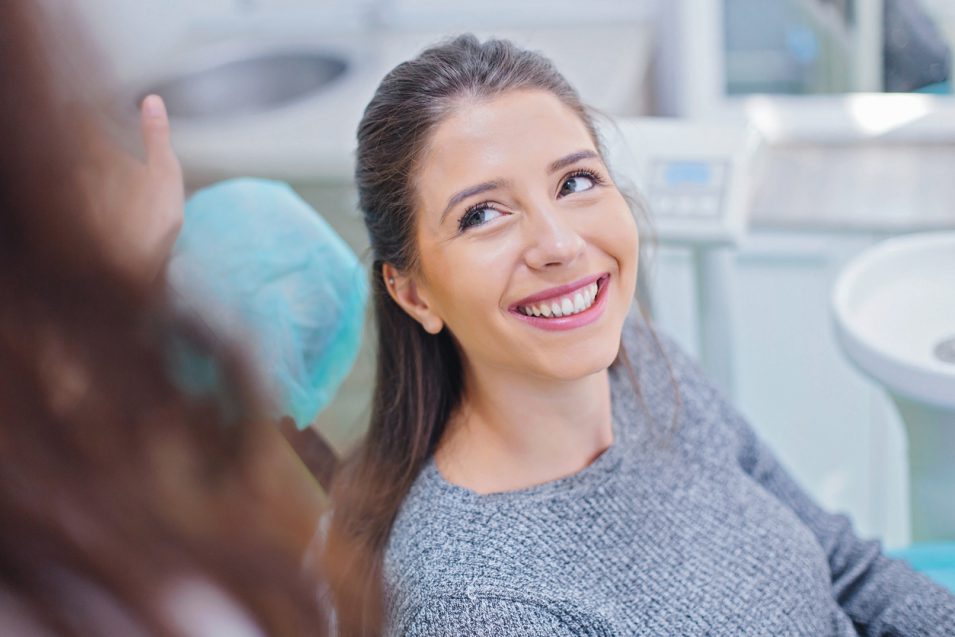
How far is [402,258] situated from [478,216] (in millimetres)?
95

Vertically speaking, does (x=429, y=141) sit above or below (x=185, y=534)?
below

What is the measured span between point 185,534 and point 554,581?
755 mm

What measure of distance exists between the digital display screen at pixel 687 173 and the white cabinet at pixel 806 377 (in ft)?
1.03

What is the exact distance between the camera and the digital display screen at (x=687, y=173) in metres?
1.68

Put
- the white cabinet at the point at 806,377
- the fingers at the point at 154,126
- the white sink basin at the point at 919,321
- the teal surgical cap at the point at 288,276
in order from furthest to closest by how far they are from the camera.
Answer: the white cabinet at the point at 806,377 < the white sink basin at the point at 919,321 < the teal surgical cap at the point at 288,276 < the fingers at the point at 154,126

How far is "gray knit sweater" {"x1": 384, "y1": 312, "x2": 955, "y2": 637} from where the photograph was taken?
0.95m

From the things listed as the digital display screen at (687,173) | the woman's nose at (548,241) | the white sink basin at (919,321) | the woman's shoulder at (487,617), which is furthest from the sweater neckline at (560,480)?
the digital display screen at (687,173)

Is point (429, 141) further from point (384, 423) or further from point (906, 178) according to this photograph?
point (906, 178)

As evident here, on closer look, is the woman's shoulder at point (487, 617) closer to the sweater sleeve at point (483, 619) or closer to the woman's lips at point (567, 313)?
the sweater sleeve at point (483, 619)

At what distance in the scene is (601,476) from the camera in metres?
1.09

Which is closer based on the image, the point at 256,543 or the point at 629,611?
the point at 256,543

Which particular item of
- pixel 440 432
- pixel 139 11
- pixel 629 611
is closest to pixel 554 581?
pixel 629 611

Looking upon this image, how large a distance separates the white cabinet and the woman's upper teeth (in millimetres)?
1015

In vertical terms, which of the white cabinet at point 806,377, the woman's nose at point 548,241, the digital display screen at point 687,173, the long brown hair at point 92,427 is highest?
the long brown hair at point 92,427
